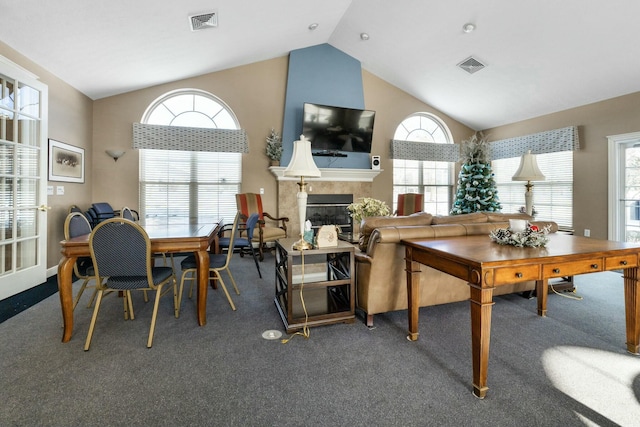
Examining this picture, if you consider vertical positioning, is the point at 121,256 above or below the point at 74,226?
below

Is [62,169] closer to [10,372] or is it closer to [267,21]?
[10,372]

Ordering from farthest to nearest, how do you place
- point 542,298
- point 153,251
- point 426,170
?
point 426,170 → point 542,298 → point 153,251

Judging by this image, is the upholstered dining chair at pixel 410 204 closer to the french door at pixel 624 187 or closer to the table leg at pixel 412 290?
the french door at pixel 624 187

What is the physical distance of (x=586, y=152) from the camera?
15.9ft

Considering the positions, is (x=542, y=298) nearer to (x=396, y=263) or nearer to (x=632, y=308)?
(x=632, y=308)

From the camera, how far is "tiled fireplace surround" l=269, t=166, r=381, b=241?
5.50 meters

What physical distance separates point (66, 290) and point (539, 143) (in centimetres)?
687

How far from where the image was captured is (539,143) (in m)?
5.42

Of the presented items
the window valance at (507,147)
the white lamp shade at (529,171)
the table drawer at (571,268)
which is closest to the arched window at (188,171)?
the window valance at (507,147)

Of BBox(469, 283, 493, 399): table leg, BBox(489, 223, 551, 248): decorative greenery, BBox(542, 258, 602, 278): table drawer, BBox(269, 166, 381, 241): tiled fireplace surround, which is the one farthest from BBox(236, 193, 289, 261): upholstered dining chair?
BBox(542, 258, 602, 278): table drawer

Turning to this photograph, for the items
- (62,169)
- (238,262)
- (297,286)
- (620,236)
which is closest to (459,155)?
(620,236)

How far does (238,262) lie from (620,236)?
5.77 m

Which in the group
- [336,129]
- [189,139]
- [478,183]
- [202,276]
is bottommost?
[202,276]

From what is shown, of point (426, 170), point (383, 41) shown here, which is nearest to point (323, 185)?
point (426, 170)
